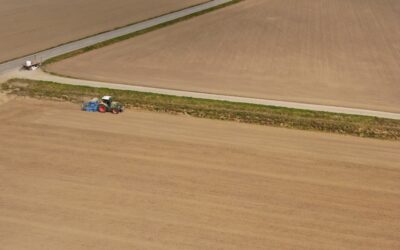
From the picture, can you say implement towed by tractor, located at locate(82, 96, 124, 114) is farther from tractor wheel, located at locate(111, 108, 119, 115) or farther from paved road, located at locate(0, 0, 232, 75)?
paved road, located at locate(0, 0, 232, 75)

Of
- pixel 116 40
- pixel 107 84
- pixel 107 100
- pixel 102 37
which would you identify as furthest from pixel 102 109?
pixel 102 37

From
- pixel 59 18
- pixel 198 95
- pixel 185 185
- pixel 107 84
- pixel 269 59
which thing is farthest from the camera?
pixel 59 18

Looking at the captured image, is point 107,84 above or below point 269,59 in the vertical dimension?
below

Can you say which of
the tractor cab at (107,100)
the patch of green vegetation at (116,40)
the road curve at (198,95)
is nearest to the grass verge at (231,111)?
the road curve at (198,95)

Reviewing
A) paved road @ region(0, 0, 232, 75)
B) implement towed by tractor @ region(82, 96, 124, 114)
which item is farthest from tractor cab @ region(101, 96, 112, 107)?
paved road @ region(0, 0, 232, 75)

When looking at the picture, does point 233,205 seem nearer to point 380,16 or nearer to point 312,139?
point 312,139

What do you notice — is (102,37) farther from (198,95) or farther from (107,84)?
(198,95)

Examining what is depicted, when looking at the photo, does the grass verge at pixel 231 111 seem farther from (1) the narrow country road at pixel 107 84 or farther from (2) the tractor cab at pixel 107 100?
(2) the tractor cab at pixel 107 100
